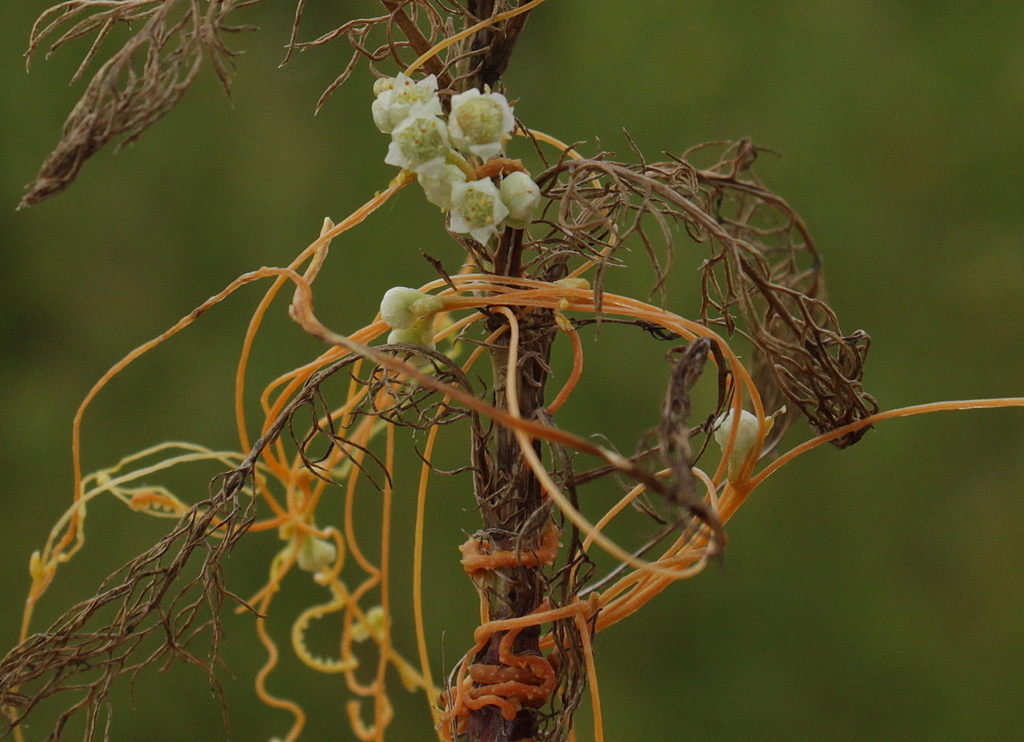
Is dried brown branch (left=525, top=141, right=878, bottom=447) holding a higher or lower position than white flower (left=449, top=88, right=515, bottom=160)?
lower

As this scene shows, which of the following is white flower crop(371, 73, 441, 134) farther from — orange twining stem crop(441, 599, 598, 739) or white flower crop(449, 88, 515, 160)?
orange twining stem crop(441, 599, 598, 739)

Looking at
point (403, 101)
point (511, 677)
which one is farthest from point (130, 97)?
point (511, 677)

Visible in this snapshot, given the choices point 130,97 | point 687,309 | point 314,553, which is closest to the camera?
point 130,97

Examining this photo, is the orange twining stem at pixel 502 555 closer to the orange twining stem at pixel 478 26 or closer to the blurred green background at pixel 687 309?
the orange twining stem at pixel 478 26

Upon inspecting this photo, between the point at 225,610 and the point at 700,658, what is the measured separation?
413 millimetres

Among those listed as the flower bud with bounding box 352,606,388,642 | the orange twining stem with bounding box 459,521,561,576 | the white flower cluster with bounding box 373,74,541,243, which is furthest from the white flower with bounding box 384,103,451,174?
the flower bud with bounding box 352,606,388,642

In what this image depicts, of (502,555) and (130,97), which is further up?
Answer: (130,97)

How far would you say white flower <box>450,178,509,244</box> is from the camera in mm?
228

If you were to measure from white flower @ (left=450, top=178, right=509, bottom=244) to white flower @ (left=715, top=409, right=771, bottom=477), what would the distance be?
85 mm

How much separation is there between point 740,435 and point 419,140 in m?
0.12

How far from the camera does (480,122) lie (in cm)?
22

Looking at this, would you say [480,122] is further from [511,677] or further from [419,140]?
[511,677]

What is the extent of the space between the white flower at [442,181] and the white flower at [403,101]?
0.04 feet

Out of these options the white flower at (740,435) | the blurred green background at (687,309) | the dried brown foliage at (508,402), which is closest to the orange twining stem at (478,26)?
the dried brown foliage at (508,402)
